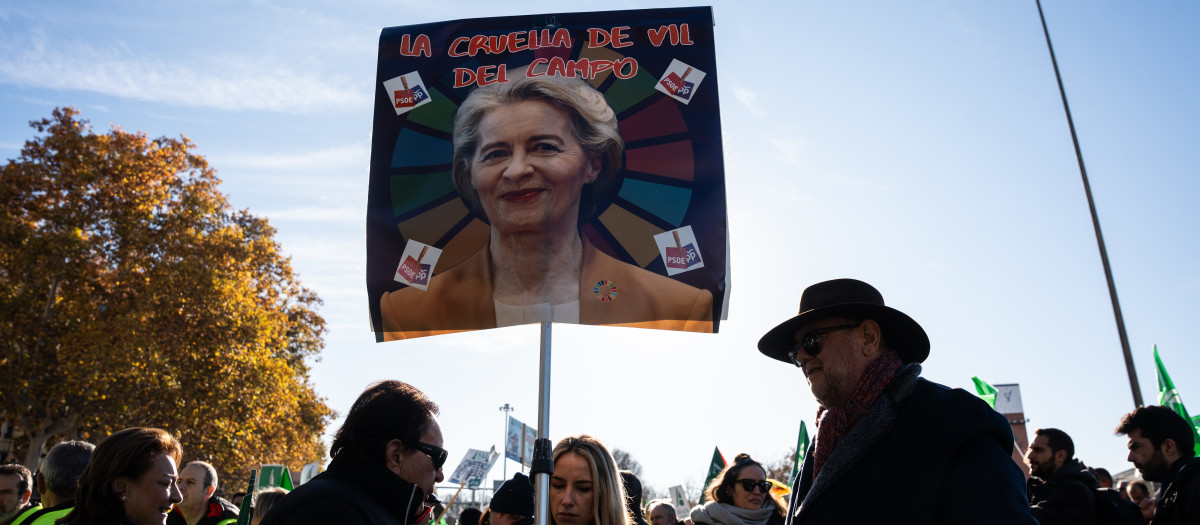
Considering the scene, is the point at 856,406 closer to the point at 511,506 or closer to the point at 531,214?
the point at 531,214

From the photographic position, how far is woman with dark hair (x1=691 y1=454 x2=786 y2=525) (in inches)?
206

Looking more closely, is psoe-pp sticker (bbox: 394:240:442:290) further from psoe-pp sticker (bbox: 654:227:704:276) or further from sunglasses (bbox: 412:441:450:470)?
sunglasses (bbox: 412:441:450:470)

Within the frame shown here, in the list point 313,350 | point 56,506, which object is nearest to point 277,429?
point 313,350

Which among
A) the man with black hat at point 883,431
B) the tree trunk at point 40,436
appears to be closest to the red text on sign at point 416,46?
the man with black hat at point 883,431

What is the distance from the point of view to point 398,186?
451 cm

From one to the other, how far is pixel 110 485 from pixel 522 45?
2.89 meters

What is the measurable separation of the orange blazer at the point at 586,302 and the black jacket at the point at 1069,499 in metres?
2.47

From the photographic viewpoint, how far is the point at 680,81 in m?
4.44

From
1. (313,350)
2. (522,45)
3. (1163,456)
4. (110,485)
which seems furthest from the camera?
(313,350)

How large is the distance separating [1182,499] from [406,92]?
461 centimetres

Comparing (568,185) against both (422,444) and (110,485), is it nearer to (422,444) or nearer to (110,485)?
(422,444)

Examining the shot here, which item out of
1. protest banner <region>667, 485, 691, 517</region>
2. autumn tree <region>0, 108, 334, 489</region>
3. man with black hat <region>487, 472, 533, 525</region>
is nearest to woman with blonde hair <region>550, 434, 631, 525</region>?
man with black hat <region>487, 472, 533, 525</region>

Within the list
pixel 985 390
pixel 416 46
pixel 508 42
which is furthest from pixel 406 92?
pixel 985 390

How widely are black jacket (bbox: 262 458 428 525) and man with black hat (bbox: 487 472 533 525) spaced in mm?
1853
